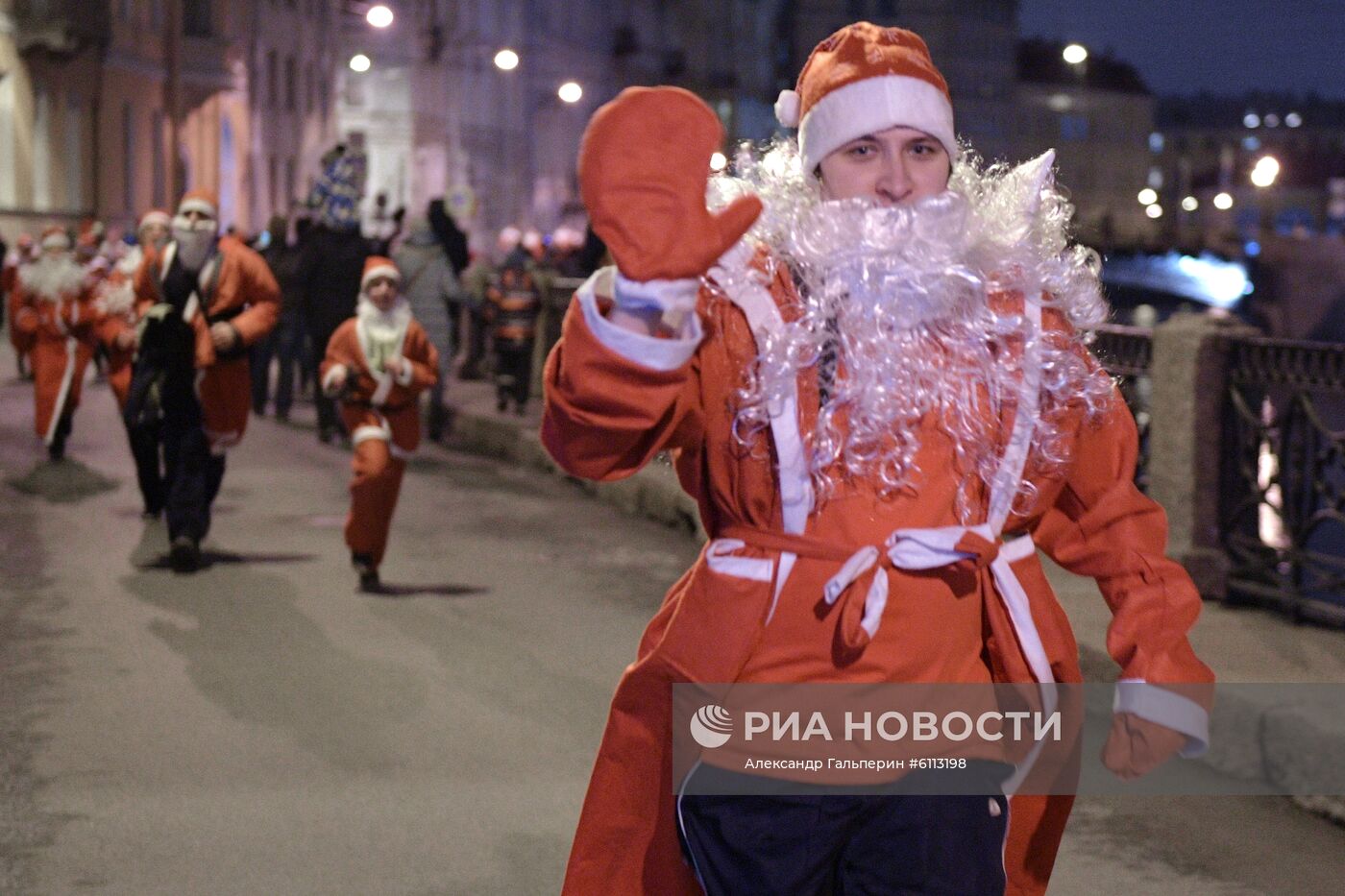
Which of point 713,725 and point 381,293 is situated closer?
point 713,725

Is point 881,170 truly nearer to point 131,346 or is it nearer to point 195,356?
point 195,356

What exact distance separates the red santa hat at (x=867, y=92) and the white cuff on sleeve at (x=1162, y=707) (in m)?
0.89

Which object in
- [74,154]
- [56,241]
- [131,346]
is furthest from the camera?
[74,154]

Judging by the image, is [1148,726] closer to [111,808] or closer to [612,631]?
[111,808]

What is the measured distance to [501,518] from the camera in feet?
40.9

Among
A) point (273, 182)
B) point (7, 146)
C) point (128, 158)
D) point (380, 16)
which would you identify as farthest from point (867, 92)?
point (273, 182)

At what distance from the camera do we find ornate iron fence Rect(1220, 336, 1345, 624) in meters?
8.06

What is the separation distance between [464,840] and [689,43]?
88.9 meters

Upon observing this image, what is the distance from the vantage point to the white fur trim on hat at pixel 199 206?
10383 millimetres

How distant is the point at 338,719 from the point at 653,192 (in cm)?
477

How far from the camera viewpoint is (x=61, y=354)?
1520cm

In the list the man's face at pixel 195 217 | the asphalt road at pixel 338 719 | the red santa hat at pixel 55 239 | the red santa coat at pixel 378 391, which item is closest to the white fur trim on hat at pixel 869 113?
the asphalt road at pixel 338 719

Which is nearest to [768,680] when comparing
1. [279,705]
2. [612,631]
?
[279,705]

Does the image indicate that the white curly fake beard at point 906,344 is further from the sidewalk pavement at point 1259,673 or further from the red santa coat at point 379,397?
the red santa coat at point 379,397
